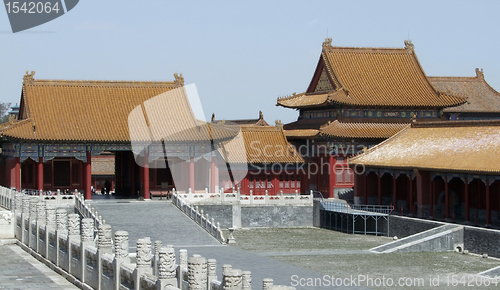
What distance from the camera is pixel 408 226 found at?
43875 millimetres

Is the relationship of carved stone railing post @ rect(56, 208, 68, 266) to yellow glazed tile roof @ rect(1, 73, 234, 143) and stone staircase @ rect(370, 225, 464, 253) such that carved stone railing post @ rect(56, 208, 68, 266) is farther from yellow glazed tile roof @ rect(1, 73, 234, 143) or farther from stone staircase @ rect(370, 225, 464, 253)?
yellow glazed tile roof @ rect(1, 73, 234, 143)

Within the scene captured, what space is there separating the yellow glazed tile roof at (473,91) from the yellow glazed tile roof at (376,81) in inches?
219

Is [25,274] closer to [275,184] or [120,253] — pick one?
[120,253]

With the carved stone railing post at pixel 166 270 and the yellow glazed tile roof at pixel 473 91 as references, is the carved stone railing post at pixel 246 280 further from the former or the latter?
the yellow glazed tile roof at pixel 473 91

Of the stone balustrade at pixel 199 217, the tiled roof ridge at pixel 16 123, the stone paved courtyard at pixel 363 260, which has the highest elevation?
the tiled roof ridge at pixel 16 123

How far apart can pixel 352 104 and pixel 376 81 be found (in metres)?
4.15

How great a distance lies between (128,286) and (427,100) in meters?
40.7

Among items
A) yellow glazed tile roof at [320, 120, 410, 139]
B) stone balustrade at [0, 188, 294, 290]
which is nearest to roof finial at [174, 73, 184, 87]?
yellow glazed tile roof at [320, 120, 410, 139]

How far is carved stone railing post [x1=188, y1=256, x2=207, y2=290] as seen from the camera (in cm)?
1923

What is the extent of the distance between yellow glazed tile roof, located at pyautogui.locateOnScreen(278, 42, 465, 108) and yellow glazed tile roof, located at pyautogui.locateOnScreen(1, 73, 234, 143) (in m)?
10.7

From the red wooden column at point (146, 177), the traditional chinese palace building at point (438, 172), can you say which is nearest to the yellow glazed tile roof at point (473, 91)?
the traditional chinese palace building at point (438, 172)

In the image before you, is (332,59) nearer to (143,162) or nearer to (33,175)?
(143,162)

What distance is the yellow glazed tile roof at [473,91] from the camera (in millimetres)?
66812

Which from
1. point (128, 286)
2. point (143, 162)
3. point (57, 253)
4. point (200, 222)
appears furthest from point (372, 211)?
point (128, 286)
